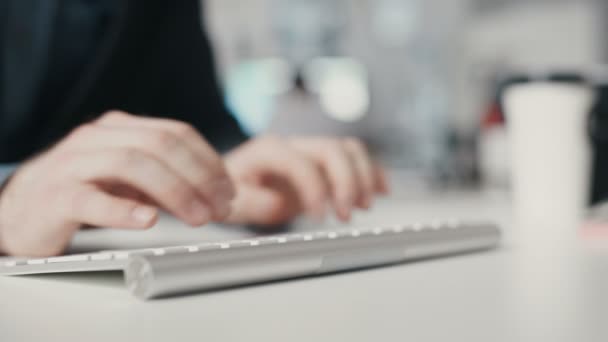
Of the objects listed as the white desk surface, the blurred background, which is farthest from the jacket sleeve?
the blurred background

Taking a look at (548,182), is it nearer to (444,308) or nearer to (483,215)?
(483,215)

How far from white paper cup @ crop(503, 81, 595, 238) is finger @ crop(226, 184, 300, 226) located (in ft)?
0.78

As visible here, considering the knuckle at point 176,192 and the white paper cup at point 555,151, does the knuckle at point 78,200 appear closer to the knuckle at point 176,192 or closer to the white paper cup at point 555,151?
the knuckle at point 176,192

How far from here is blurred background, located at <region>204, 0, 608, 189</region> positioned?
6.45ft

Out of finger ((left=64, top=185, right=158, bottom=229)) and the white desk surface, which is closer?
the white desk surface

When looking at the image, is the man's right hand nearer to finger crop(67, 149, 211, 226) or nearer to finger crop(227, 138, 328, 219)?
finger crop(67, 149, 211, 226)

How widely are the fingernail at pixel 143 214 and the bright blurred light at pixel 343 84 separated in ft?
5.85

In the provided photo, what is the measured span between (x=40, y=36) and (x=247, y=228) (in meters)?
0.33

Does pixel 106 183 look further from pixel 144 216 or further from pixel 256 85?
pixel 256 85

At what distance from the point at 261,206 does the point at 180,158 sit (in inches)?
8.2

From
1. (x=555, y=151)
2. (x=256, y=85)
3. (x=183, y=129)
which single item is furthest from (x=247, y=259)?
(x=256, y=85)

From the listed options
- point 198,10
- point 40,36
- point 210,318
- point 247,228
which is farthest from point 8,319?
point 198,10

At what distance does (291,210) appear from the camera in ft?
1.98

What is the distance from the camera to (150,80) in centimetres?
89
